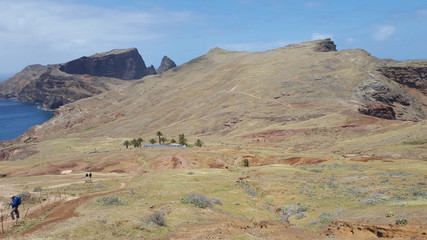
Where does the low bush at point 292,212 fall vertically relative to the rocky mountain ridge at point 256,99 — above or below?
below

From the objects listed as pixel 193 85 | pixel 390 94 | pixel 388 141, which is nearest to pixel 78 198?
pixel 388 141

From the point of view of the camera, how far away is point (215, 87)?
15975 cm

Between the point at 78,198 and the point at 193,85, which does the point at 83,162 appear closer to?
the point at 78,198

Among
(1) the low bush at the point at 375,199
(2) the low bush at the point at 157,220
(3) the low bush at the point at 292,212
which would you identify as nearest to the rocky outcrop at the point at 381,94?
(1) the low bush at the point at 375,199

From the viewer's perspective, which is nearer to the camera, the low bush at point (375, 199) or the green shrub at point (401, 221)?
the green shrub at point (401, 221)

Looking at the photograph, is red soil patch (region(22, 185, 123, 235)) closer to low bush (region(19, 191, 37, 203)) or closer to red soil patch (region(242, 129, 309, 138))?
low bush (region(19, 191, 37, 203))

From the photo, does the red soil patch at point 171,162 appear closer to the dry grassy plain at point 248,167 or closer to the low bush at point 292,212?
the dry grassy plain at point 248,167

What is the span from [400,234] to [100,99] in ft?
601

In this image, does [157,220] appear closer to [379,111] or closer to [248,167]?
[248,167]

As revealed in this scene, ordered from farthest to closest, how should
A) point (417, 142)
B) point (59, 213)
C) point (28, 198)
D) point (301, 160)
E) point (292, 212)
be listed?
1. point (417, 142)
2. point (301, 160)
3. point (28, 198)
4. point (292, 212)
5. point (59, 213)

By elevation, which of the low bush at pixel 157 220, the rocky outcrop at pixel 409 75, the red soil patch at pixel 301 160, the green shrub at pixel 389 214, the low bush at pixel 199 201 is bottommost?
the red soil patch at pixel 301 160

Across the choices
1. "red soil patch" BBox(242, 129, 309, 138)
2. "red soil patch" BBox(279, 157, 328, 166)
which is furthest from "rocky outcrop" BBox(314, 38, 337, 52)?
"red soil patch" BBox(279, 157, 328, 166)

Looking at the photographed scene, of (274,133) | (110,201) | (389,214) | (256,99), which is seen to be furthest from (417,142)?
(256,99)

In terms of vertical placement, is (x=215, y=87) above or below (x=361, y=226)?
above
